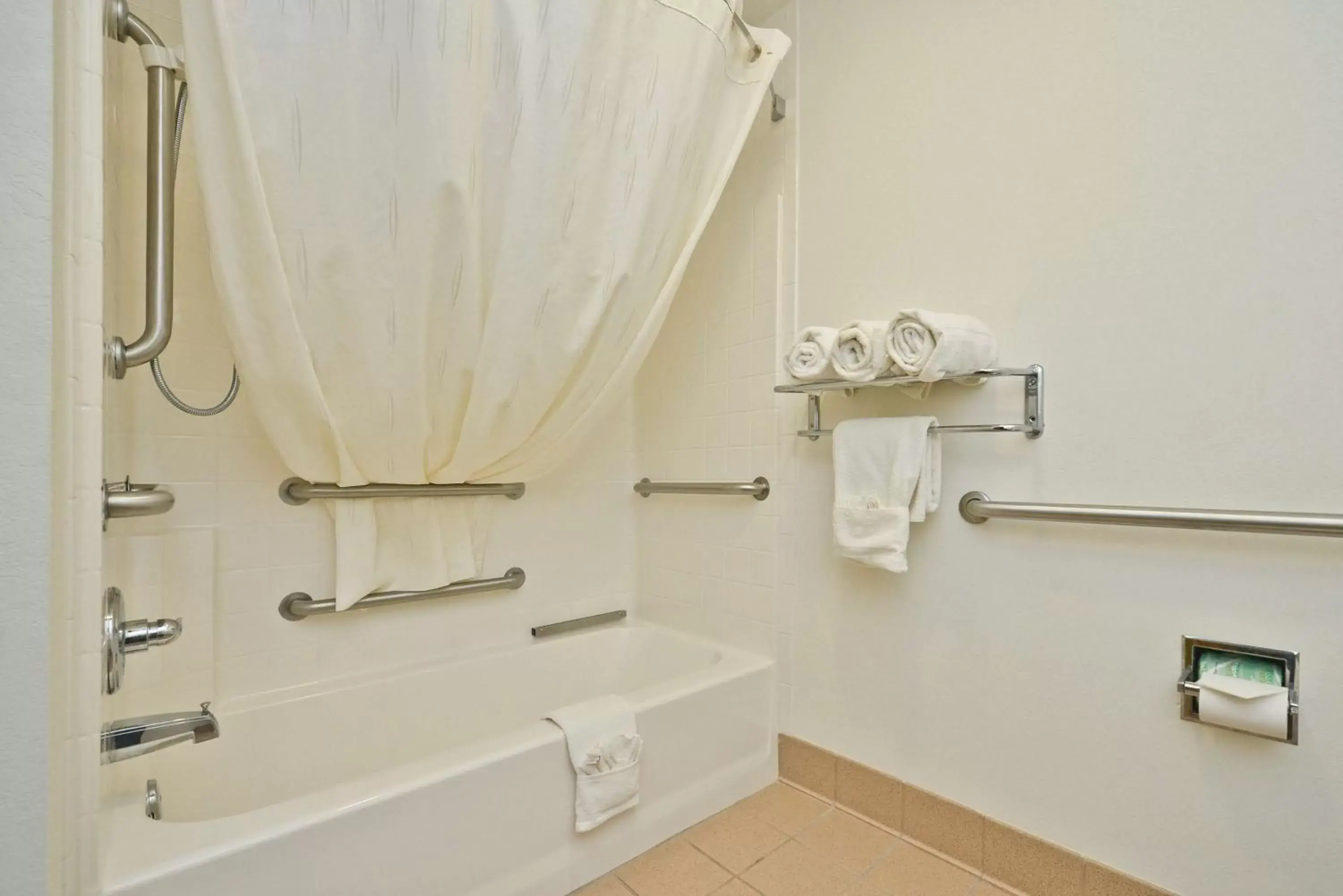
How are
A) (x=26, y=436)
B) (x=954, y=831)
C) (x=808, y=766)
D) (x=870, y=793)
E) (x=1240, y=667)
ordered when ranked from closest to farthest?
(x=26, y=436) < (x=1240, y=667) < (x=954, y=831) < (x=870, y=793) < (x=808, y=766)

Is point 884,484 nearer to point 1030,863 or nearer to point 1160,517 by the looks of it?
point 1160,517

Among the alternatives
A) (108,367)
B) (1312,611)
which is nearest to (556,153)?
(108,367)


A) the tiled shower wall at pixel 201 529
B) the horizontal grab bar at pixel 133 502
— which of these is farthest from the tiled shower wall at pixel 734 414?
the horizontal grab bar at pixel 133 502

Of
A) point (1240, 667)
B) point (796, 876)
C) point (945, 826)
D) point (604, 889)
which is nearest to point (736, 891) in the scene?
point (796, 876)

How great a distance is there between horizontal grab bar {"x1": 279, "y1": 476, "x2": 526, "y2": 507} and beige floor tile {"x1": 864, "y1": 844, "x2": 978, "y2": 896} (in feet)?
4.16

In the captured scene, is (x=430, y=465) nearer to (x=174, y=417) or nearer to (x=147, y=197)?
(x=174, y=417)

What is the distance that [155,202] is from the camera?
103 cm

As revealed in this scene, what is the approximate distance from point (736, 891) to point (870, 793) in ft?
1.40

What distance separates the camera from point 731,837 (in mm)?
1396

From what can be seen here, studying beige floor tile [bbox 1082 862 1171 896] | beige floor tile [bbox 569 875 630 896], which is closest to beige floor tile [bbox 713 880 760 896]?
beige floor tile [bbox 569 875 630 896]

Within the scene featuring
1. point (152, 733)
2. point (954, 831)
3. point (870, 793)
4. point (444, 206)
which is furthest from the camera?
point (870, 793)

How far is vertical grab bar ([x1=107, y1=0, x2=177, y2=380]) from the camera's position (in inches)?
39.0

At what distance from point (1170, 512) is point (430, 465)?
58.9 inches

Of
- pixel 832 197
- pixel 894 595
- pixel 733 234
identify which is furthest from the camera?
pixel 733 234
